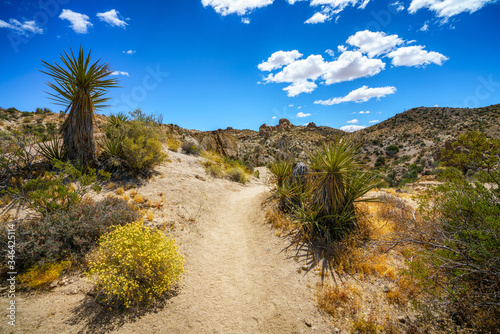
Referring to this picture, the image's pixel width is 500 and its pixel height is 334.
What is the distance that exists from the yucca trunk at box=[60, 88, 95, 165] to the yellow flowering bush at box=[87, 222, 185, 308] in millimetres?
6294

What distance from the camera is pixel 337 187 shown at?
5.43 m

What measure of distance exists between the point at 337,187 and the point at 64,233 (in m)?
6.91

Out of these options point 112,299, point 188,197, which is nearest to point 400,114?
point 188,197

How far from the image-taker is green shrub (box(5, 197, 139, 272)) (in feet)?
12.8

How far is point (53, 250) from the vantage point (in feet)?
13.4

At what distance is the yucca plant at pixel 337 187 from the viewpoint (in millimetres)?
5434

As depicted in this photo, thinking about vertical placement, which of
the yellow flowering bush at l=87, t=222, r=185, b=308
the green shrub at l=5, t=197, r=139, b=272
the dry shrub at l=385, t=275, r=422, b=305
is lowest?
the dry shrub at l=385, t=275, r=422, b=305

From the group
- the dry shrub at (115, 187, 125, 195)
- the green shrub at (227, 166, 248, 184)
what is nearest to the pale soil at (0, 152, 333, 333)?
the dry shrub at (115, 187, 125, 195)

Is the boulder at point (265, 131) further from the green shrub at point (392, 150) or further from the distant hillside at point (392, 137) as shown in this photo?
the green shrub at point (392, 150)

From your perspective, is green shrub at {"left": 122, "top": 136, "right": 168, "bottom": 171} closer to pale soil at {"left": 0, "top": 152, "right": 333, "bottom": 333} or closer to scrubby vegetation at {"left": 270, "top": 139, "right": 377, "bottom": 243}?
pale soil at {"left": 0, "top": 152, "right": 333, "bottom": 333}

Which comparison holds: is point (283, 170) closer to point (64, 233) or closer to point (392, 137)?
point (64, 233)

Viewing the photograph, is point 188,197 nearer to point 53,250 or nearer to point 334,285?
point 53,250

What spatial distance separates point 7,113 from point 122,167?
2158 cm

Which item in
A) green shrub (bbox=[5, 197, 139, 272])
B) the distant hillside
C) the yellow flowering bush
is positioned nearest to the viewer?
the yellow flowering bush
